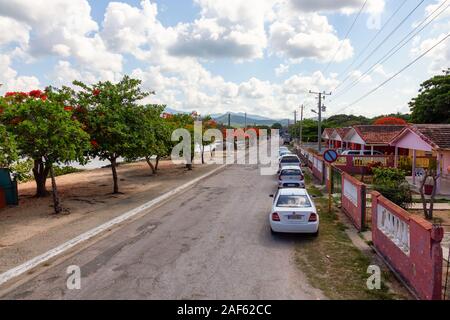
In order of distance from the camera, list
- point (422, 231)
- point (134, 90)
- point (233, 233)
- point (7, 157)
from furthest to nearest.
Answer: point (134, 90), point (7, 157), point (233, 233), point (422, 231)

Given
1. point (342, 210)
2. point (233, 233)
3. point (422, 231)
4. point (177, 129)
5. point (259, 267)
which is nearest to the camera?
point (422, 231)

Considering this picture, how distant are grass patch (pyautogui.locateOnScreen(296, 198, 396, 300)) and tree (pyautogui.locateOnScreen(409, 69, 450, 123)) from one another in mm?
38948

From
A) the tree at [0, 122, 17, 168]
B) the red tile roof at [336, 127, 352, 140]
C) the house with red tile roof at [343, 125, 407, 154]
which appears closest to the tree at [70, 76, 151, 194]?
the tree at [0, 122, 17, 168]

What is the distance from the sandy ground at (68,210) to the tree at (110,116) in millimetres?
2656

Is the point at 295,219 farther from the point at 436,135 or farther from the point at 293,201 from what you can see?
the point at 436,135

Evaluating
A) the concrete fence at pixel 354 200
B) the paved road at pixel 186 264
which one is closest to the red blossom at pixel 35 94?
the paved road at pixel 186 264

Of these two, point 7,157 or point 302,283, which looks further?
point 7,157

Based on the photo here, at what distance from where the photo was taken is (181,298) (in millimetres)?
7180

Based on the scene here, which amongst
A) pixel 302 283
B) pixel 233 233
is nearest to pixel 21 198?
pixel 233 233

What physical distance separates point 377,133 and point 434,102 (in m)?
16.2

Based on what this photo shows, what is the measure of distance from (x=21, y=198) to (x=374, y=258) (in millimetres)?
18182

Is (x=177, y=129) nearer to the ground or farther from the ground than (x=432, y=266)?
farther from the ground
